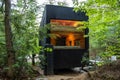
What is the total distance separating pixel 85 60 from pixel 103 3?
10.6ft

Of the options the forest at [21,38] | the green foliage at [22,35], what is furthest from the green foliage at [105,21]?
the green foliage at [22,35]

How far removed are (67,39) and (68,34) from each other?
34 cm

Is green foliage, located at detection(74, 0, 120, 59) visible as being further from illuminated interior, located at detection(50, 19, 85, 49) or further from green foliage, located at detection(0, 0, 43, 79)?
illuminated interior, located at detection(50, 19, 85, 49)

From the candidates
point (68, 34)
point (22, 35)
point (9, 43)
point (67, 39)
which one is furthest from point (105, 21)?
point (67, 39)

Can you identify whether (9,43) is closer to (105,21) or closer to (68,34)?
(105,21)

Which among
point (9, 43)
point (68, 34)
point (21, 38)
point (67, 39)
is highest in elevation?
point (21, 38)

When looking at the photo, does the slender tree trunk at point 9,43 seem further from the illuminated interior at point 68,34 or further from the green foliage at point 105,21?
the illuminated interior at point 68,34

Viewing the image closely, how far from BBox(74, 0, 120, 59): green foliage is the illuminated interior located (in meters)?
2.59

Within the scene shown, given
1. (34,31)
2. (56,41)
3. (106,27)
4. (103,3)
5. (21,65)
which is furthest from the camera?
(56,41)

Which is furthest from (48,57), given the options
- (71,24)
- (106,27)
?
(106,27)

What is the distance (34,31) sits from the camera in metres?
5.05

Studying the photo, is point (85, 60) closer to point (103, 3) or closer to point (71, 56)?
point (71, 56)

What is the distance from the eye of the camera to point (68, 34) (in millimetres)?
9625

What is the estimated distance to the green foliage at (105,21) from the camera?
227 inches
